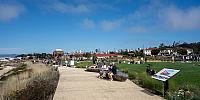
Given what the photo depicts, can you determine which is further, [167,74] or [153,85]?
[153,85]

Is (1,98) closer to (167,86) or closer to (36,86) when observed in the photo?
(36,86)

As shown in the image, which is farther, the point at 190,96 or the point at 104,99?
the point at 104,99

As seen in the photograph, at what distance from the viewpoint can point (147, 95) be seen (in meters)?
16.7

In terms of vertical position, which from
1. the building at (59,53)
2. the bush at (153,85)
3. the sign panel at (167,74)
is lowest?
the bush at (153,85)

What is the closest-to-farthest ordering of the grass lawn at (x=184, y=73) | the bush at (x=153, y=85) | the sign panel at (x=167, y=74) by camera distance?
the sign panel at (x=167, y=74) → the bush at (x=153, y=85) → the grass lawn at (x=184, y=73)

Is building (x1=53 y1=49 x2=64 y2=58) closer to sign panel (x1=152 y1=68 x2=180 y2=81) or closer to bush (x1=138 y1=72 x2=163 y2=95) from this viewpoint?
bush (x1=138 y1=72 x2=163 y2=95)

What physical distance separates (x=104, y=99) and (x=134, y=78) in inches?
438

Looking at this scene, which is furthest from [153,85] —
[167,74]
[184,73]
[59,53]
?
[59,53]

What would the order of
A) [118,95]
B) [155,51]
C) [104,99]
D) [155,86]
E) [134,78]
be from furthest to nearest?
1. [155,51]
2. [134,78]
3. [155,86]
4. [118,95]
5. [104,99]

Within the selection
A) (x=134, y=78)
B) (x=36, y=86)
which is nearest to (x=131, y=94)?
(x=36, y=86)

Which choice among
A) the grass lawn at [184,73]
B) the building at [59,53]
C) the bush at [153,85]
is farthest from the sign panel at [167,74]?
the building at [59,53]

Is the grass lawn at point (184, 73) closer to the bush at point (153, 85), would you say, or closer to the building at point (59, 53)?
the bush at point (153, 85)

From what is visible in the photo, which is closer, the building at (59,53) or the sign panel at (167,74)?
the sign panel at (167,74)

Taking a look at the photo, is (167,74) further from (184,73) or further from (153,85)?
(184,73)
